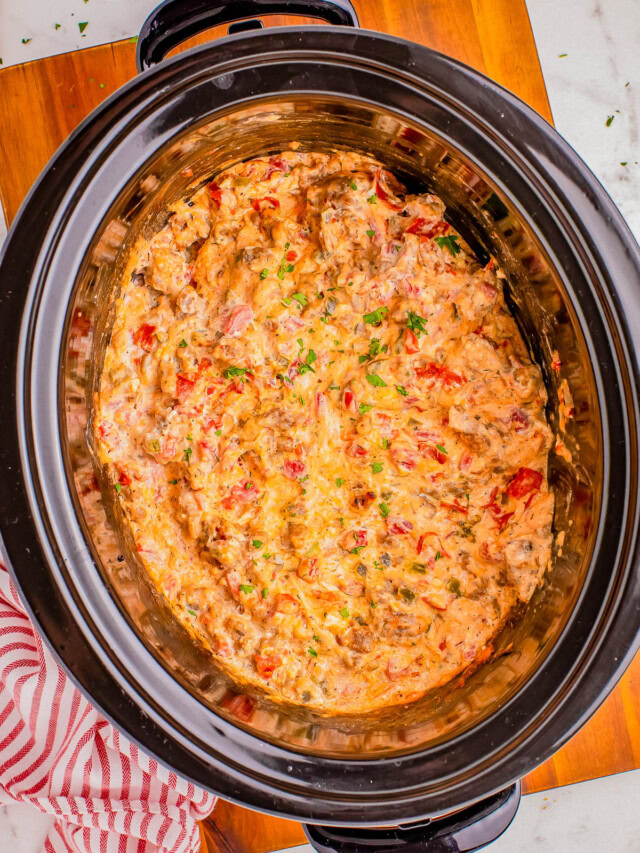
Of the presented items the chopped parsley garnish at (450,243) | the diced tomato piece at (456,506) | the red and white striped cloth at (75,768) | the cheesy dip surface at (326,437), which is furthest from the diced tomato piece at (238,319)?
the red and white striped cloth at (75,768)

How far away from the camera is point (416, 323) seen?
171cm

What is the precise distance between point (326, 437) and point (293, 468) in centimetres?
12

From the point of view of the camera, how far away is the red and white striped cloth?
2.00 m

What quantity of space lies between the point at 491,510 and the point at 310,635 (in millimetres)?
587

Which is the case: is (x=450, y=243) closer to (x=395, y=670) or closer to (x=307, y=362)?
(x=307, y=362)

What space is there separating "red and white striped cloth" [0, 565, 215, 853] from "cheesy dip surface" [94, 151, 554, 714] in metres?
0.53

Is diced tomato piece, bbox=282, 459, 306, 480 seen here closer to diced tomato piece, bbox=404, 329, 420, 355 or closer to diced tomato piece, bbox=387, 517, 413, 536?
diced tomato piece, bbox=387, 517, 413, 536

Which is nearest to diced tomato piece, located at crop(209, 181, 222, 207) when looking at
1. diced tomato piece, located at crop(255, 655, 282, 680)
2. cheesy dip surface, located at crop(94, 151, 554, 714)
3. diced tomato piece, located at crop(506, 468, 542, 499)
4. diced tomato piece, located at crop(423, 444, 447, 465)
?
cheesy dip surface, located at crop(94, 151, 554, 714)

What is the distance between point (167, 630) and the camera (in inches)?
68.8

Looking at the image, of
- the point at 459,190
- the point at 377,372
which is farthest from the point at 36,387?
the point at 459,190

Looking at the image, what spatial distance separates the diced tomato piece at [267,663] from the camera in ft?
5.80

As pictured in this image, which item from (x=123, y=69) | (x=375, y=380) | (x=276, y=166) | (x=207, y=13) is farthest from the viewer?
(x=123, y=69)

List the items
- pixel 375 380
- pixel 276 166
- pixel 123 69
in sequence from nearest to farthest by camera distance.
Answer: pixel 375 380, pixel 276 166, pixel 123 69

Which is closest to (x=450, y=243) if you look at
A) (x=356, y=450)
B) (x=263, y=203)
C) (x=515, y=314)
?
(x=515, y=314)
